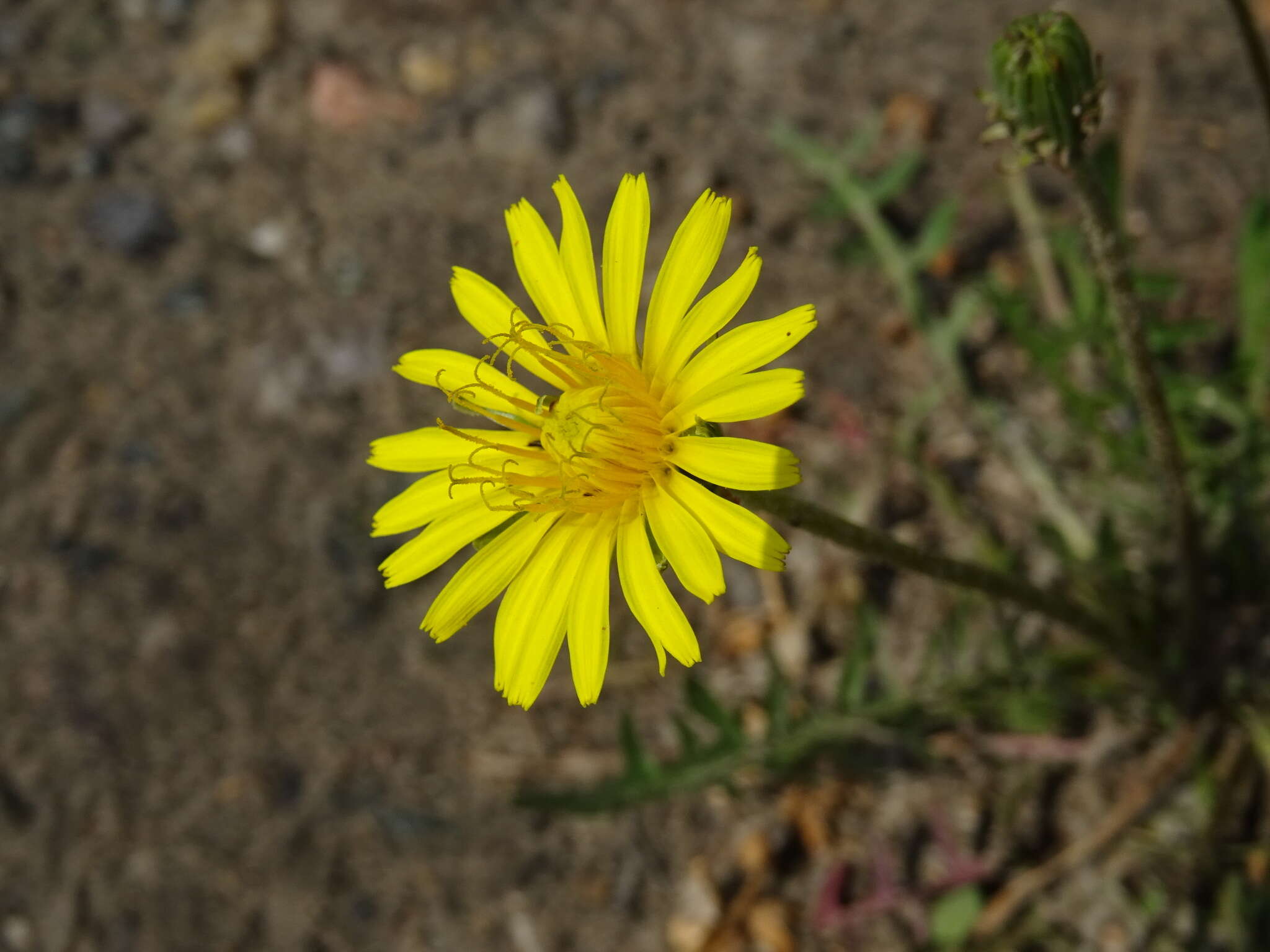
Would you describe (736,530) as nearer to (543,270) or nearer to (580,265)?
(580,265)

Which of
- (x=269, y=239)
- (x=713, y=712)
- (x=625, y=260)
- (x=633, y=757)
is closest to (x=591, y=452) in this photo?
(x=625, y=260)

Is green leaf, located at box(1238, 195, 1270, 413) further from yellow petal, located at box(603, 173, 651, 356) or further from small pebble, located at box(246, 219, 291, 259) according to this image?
small pebble, located at box(246, 219, 291, 259)

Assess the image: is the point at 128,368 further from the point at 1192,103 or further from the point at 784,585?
the point at 1192,103

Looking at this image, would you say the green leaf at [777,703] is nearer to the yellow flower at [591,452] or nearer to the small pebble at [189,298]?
the yellow flower at [591,452]

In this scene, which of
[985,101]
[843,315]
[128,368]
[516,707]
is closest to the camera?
[985,101]

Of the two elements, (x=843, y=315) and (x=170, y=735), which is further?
(x=843, y=315)

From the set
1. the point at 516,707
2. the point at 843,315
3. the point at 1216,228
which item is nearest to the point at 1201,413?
the point at 1216,228

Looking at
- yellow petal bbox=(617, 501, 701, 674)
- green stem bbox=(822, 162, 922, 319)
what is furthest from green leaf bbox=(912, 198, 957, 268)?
yellow petal bbox=(617, 501, 701, 674)
